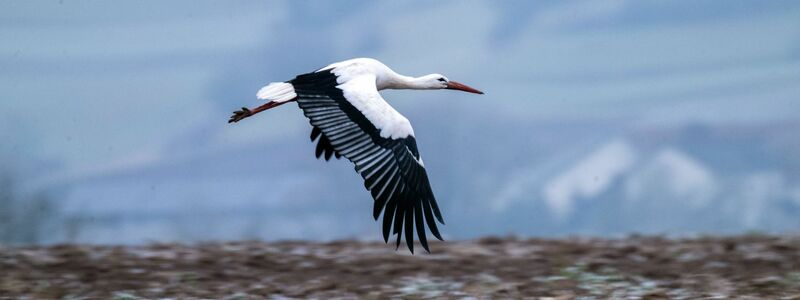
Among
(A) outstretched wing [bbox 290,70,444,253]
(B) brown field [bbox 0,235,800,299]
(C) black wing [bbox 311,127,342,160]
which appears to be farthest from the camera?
(C) black wing [bbox 311,127,342,160]

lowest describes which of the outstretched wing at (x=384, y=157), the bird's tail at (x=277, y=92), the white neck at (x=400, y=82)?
Answer: the outstretched wing at (x=384, y=157)

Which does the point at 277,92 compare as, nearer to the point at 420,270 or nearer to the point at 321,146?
the point at 321,146

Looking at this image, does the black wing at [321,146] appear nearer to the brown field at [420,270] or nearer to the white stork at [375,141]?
the white stork at [375,141]

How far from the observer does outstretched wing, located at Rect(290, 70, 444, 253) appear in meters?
9.55

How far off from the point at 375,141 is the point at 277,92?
1.10m

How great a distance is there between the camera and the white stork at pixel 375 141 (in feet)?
31.4

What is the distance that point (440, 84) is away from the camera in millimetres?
11781

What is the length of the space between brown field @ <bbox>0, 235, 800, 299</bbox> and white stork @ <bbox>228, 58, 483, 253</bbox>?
809 millimetres

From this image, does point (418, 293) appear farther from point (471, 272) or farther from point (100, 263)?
point (100, 263)

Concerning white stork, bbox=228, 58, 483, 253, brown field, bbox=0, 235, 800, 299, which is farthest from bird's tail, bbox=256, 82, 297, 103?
brown field, bbox=0, 235, 800, 299

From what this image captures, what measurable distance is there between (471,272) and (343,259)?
117 centimetres

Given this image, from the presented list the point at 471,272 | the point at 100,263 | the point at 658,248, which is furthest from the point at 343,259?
the point at 658,248

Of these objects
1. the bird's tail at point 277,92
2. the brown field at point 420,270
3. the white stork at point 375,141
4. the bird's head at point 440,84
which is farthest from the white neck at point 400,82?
the brown field at point 420,270

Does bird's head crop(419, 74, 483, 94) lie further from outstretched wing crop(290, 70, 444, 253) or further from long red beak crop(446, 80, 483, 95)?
outstretched wing crop(290, 70, 444, 253)
